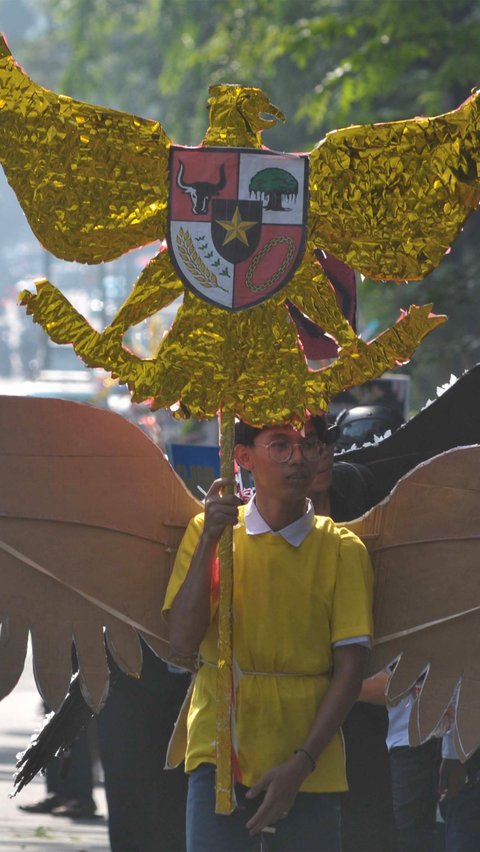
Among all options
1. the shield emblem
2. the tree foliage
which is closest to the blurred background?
the tree foliage

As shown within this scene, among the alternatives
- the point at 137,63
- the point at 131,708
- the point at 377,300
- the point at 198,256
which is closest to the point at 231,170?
the point at 198,256

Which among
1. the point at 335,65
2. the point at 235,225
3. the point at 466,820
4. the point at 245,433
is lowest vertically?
the point at 466,820

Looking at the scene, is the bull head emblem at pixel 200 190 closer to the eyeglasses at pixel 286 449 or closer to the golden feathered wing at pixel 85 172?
the golden feathered wing at pixel 85 172

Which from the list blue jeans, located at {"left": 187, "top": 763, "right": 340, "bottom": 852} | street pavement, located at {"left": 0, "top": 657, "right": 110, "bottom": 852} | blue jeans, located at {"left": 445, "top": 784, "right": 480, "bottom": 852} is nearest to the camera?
blue jeans, located at {"left": 187, "top": 763, "right": 340, "bottom": 852}

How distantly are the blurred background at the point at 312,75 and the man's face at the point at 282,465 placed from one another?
970 mm

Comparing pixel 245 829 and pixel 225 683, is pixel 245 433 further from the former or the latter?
pixel 245 829

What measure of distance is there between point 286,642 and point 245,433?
0.55 meters

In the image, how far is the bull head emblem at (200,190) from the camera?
170 inches

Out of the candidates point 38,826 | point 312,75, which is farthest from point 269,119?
point 312,75

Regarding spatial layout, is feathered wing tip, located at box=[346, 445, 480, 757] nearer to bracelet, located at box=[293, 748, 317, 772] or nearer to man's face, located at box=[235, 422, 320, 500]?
man's face, located at box=[235, 422, 320, 500]

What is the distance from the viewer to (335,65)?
18734 mm

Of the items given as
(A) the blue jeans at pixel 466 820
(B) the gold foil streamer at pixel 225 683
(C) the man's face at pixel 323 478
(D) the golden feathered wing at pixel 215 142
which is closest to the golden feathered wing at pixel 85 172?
(D) the golden feathered wing at pixel 215 142

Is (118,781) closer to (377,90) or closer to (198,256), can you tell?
(198,256)

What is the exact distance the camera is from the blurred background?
45.7 feet
